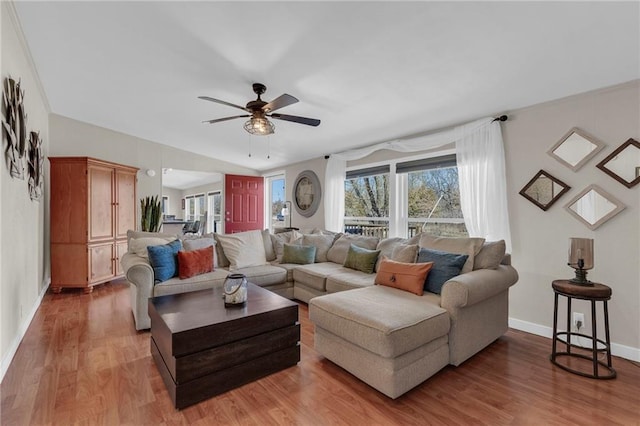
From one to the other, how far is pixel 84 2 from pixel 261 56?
127 cm

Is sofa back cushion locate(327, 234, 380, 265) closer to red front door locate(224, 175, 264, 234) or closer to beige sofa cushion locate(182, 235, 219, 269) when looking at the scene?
beige sofa cushion locate(182, 235, 219, 269)

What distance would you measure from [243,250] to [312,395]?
217 centimetres

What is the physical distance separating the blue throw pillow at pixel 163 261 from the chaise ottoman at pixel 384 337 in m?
1.63

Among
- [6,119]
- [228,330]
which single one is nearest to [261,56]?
[6,119]

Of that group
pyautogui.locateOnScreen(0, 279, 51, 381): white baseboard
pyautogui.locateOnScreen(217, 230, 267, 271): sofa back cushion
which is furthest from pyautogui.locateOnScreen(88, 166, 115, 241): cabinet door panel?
pyautogui.locateOnScreen(217, 230, 267, 271): sofa back cushion

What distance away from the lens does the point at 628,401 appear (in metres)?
1.82

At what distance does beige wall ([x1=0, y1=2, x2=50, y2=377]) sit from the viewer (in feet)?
6.95

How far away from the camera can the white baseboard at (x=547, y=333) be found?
7.63ft

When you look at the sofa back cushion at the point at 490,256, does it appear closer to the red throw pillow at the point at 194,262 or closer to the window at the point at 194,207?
the red throw pillow at the point at 194,262

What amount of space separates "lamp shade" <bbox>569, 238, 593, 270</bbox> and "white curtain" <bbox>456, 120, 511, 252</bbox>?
696 millimetres

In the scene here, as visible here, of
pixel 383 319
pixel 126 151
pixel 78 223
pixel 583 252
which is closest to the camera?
pixel 383 319

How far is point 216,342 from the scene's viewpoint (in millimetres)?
1853

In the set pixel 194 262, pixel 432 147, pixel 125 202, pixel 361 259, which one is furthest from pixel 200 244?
pixel 432 147

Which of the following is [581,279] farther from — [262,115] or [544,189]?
[262,115]
